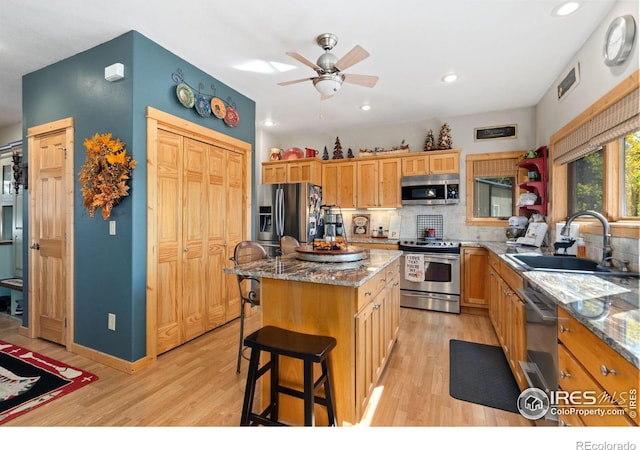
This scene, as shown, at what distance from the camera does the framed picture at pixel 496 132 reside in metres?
4.34

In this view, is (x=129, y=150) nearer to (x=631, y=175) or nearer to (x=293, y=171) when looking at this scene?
(x=293, y=171)

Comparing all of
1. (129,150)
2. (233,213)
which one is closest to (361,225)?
(233,213)

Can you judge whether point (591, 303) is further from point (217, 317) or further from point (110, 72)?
point (110, 72)

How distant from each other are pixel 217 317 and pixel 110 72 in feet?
A: 8.40

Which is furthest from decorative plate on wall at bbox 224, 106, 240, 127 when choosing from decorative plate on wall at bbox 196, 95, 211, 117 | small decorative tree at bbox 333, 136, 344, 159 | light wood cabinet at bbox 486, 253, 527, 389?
light wood cabinet at bbox 486, 253, 527, 389

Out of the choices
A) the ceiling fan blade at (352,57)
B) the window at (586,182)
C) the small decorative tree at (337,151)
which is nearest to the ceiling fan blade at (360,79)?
the ceiling fan blade at (352,57)

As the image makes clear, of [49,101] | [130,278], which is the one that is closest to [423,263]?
[130,278]

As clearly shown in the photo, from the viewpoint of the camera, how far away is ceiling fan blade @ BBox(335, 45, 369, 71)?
2.23 meters

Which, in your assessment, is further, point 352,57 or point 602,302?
point 352,57

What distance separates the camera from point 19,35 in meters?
2.57

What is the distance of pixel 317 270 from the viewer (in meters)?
1.92

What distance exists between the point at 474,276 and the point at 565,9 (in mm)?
2940

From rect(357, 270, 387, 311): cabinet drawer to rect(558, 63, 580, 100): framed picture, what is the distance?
260 cm

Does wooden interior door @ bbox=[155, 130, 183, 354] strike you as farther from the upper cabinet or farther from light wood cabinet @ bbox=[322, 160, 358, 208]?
the upper cabinet
